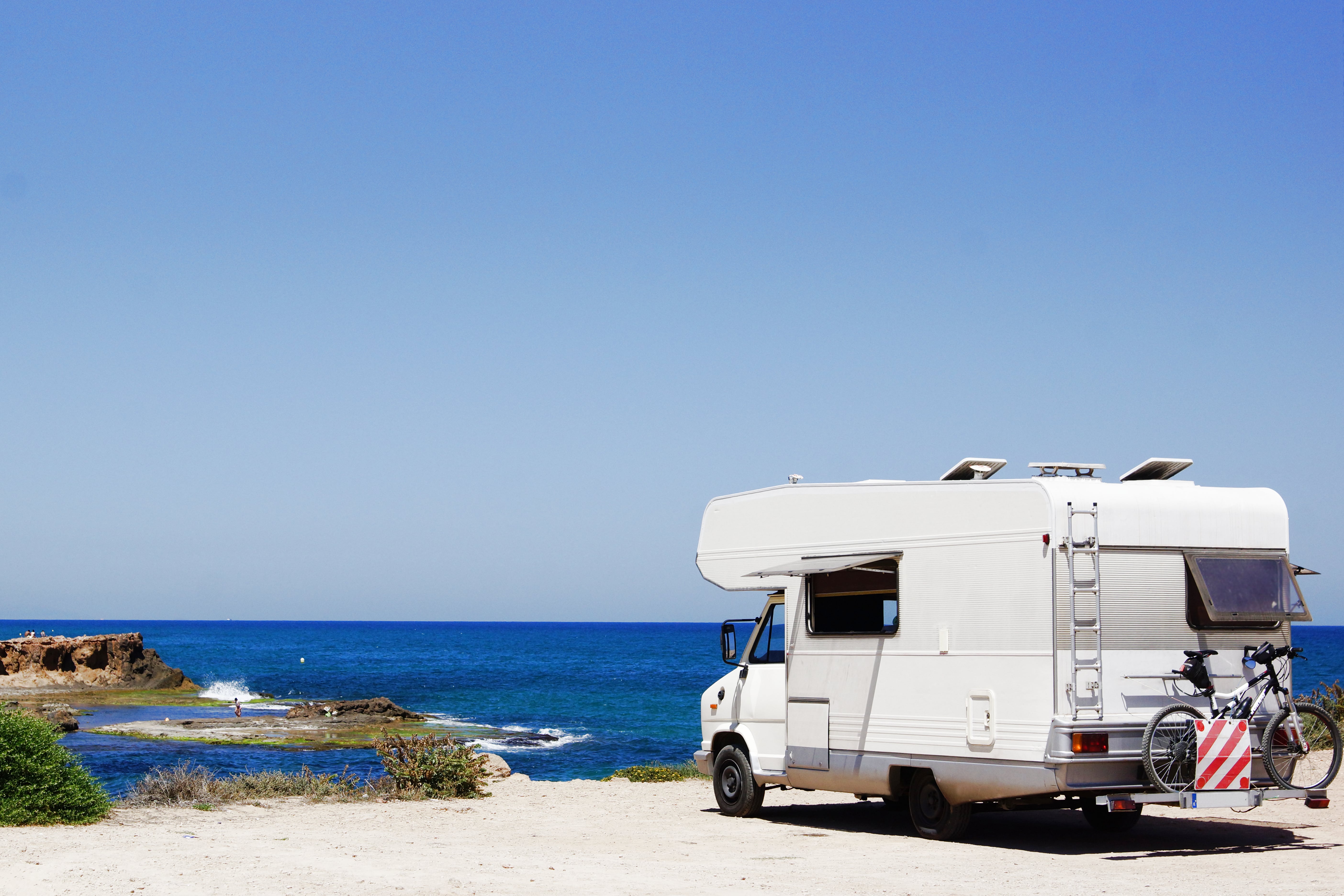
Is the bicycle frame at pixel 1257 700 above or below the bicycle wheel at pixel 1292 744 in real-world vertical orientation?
above

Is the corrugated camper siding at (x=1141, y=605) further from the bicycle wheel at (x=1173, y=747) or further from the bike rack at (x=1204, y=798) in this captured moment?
the bike rack at (x=1204, y=798)

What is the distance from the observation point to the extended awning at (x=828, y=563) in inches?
492

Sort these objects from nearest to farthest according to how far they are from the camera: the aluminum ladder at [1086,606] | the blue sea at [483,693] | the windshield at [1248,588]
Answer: the aluminum ladder at [1086,606]
the windshield at [1248,588]
the blue sea at [483,693]

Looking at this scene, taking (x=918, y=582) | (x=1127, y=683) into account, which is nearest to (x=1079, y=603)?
(x=1127, y=683)

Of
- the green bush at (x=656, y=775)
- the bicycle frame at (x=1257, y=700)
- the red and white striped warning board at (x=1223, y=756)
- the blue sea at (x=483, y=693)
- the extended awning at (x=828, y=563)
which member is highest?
the extended awning at (x=828, y=563)

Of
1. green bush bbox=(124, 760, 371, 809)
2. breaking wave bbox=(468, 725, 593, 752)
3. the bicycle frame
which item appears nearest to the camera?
the bicycle frame

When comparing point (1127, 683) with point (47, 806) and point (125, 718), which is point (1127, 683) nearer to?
point (47, 806)

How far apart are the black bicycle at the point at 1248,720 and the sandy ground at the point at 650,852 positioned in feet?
2.33

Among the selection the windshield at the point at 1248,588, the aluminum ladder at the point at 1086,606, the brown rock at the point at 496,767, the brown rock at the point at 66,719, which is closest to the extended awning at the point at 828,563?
the aluminum ladder at the point at 1086,606

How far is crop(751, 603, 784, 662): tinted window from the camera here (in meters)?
14.0

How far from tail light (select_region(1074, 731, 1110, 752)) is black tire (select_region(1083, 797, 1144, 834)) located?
93.2 inches

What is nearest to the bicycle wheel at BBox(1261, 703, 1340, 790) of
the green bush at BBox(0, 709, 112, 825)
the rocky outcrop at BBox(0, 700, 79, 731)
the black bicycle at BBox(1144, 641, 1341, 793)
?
the black bicycle at BBox(1144, 641, 1341, 793)

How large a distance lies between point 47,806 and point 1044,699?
9.42m

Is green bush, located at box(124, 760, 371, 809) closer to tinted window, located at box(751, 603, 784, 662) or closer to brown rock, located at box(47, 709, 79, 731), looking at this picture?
tinted window, located at box(751, 603, 784, 662)
